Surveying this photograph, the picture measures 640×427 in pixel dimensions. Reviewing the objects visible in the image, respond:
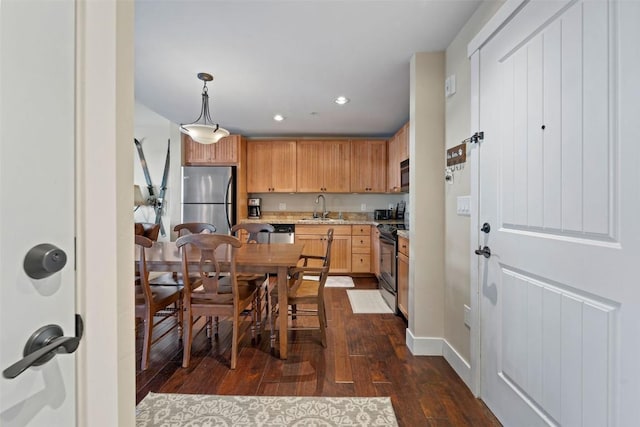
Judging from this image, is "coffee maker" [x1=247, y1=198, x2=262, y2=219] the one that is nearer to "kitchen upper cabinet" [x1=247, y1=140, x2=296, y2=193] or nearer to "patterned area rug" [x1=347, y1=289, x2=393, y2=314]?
"kitchen upper cabinet" [x1=247, y1=140, x2=296, y2=193]

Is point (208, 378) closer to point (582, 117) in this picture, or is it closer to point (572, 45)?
point (582, 117)

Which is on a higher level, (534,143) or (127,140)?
(534,143)

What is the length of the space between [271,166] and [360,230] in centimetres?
185

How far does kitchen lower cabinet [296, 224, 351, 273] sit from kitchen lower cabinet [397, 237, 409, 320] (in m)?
1.69

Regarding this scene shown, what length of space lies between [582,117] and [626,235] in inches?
17.4

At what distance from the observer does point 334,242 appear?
15.1 ft

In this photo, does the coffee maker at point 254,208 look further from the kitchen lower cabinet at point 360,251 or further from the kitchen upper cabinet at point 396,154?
the kitchen upper cabinet at point 396,154

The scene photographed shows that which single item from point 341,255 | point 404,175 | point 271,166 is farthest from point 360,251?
point 271,166

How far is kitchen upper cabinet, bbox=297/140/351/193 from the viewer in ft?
16.1

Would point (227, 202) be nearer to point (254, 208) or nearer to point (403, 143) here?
point (254, 208)

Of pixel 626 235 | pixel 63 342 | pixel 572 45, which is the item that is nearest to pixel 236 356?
pixel 63 342

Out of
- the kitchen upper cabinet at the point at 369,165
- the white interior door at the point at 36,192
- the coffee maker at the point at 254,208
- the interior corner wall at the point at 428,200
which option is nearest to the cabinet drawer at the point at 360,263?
the kitchen upper cabinet at the point at 369,165

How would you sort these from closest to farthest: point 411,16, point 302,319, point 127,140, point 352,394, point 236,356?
point 127,140 → point 352,394 → point 411,16 → point 236,356 → point 302,319

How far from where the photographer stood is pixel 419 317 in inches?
89.4
